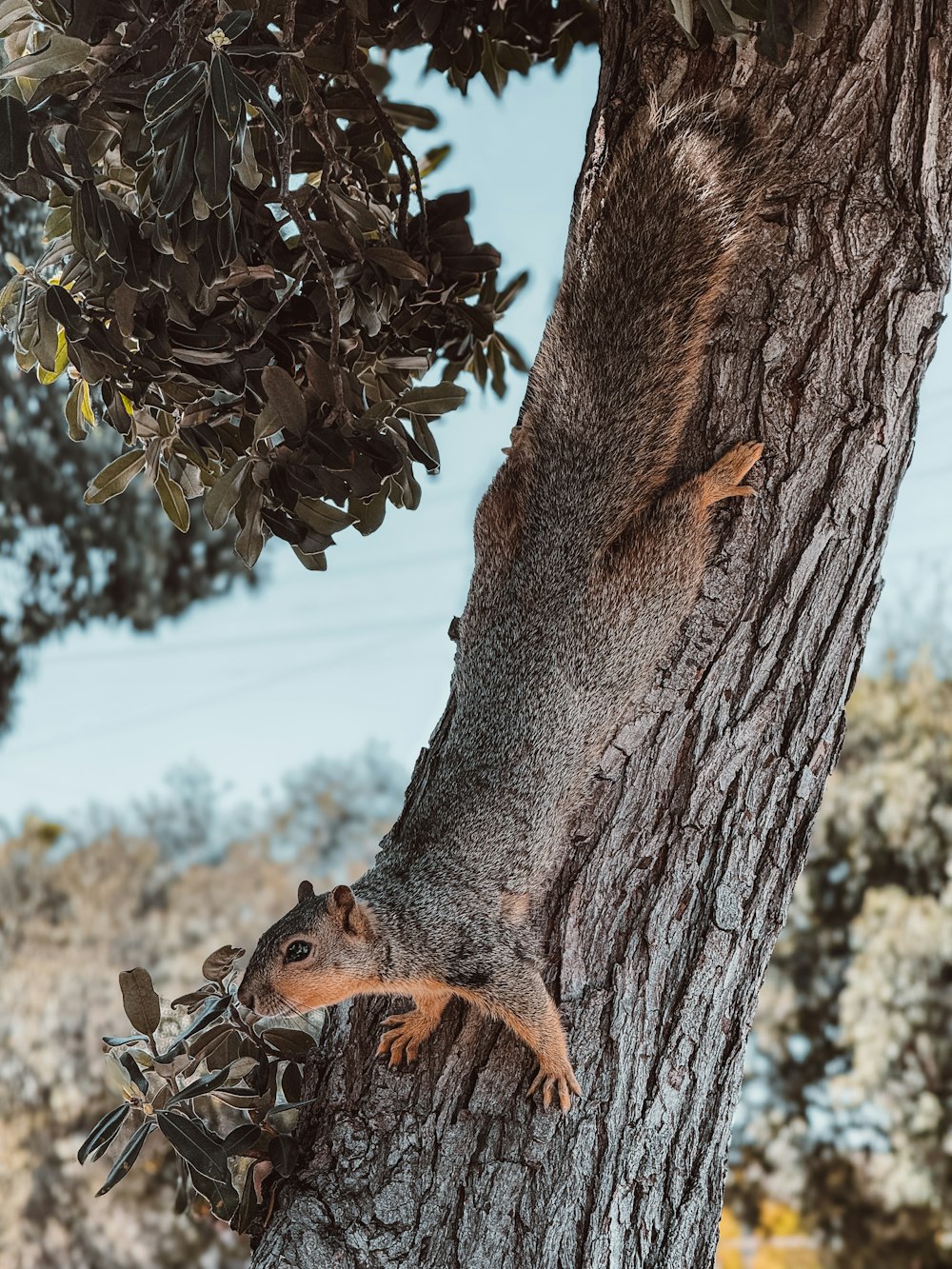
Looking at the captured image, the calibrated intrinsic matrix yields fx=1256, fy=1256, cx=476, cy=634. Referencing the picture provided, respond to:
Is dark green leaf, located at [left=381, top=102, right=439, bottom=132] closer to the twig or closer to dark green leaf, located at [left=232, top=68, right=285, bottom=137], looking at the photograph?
the twig

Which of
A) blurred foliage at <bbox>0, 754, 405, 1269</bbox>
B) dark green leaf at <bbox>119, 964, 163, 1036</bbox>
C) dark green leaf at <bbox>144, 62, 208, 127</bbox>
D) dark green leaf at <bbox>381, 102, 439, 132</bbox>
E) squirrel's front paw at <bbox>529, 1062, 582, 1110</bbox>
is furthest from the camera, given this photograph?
blurred foliage at <bbox>0, 754, 405, 1269</bbox>

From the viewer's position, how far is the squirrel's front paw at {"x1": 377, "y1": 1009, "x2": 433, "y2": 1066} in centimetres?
144

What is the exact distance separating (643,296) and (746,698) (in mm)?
474

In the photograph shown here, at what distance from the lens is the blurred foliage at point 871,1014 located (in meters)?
5.37

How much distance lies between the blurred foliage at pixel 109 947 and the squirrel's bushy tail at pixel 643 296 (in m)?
4.54

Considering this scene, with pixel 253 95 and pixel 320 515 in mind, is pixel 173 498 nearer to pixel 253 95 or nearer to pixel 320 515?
pixel 320 515

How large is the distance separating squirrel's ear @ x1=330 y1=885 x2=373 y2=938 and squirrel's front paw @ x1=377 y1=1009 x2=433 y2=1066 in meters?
0.12

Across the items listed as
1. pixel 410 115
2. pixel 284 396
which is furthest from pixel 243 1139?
pixel 410 115

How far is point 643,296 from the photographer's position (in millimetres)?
1437

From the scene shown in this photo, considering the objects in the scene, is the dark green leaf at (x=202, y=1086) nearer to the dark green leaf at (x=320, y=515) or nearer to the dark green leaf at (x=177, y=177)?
the dark green leaf at (x=320, y=515)

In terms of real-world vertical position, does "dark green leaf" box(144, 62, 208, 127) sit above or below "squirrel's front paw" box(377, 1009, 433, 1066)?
above

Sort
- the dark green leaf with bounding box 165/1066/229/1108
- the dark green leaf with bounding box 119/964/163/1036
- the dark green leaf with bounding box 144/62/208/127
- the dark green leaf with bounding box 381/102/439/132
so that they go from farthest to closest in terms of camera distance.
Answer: the dark green leaf with bounding box 381/102/439/132, the dark green leaf with bounding box 119/964/163/1036, the dark green leaf with bounding box 165/1066/229/1108, the dark green leaf with bounding box 144/62/208/127

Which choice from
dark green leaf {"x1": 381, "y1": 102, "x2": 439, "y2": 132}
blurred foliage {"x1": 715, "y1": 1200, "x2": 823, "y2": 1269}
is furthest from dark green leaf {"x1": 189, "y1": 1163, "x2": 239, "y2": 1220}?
blurred foliage {"x1": 715, "y1": 1200, "x2": 823, "y2": 1269}

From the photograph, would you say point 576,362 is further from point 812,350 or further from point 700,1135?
point 700,1135
